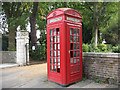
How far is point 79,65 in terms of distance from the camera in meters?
4.91

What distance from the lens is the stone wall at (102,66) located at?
14.3ft

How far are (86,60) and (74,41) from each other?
112cm

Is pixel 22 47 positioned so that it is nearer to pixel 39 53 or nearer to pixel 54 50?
pixel 39 53

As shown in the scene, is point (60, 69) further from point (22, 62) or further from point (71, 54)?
point (22, 62)

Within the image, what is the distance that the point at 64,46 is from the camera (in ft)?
14.2

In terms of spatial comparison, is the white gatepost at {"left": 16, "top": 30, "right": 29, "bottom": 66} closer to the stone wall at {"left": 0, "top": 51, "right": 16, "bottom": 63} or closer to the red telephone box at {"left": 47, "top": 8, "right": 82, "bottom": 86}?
the stone wall at {"left": 0, "top": 51, "right": 16, "bottom": 63}

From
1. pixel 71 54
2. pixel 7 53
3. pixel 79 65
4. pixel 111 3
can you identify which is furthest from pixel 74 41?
pixel 111 3

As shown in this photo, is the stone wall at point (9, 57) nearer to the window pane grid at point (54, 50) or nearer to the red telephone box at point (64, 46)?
the red telephone box at point (64, 46)

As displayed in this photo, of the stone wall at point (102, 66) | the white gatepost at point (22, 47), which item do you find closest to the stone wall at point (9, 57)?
the white gatepost at point (22, 47)

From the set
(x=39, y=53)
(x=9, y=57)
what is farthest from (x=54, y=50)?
(x=39, y=53)

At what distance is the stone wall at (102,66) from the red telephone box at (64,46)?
46 centimetres

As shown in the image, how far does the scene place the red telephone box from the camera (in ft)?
14.3

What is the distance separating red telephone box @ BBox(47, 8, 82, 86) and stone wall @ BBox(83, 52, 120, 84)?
18.1 inches

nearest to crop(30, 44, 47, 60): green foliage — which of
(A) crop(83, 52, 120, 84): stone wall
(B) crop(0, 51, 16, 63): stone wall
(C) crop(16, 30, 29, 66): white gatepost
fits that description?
(B) crop(0, 51, 16, 63): stone wall
